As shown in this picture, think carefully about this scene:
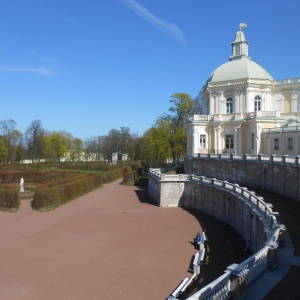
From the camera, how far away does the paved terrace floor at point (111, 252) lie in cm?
1421

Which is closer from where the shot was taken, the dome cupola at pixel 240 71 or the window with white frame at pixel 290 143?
the window with white frame at pixel 290 143

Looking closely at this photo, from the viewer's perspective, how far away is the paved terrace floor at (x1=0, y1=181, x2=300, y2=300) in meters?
14.2

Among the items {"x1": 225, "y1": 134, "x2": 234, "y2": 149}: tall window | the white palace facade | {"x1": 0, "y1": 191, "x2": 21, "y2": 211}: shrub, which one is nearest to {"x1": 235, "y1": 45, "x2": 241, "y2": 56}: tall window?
the white palace facade

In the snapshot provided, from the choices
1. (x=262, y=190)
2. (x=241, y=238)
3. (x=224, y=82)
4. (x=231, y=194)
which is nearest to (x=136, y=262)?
(x=241, y=238)

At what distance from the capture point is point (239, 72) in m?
43.8

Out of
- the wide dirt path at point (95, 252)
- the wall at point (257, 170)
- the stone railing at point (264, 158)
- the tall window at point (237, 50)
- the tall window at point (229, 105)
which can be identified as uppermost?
the tall window at point (237, 50)

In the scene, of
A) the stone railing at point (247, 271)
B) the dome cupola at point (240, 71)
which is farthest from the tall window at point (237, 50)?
the stone railing at point (247, 271)

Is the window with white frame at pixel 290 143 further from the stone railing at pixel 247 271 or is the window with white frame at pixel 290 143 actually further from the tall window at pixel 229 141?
the stone railing at pixel 247 271

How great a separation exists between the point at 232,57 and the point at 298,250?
41973mm

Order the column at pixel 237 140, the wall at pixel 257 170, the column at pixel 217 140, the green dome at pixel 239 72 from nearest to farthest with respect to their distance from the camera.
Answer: the wall at pixel 257 170 < the column at pixel 237 140 < the column at pixel 217 140 < the green dome at pixel 239 72

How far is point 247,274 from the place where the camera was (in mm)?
9492

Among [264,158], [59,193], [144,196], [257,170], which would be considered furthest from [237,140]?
[59,193]

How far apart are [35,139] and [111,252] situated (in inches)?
3214

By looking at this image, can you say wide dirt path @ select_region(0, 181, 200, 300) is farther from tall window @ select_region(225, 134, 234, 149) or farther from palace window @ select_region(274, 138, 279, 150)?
tall window @ select_region(225, 134, 234, 149)
